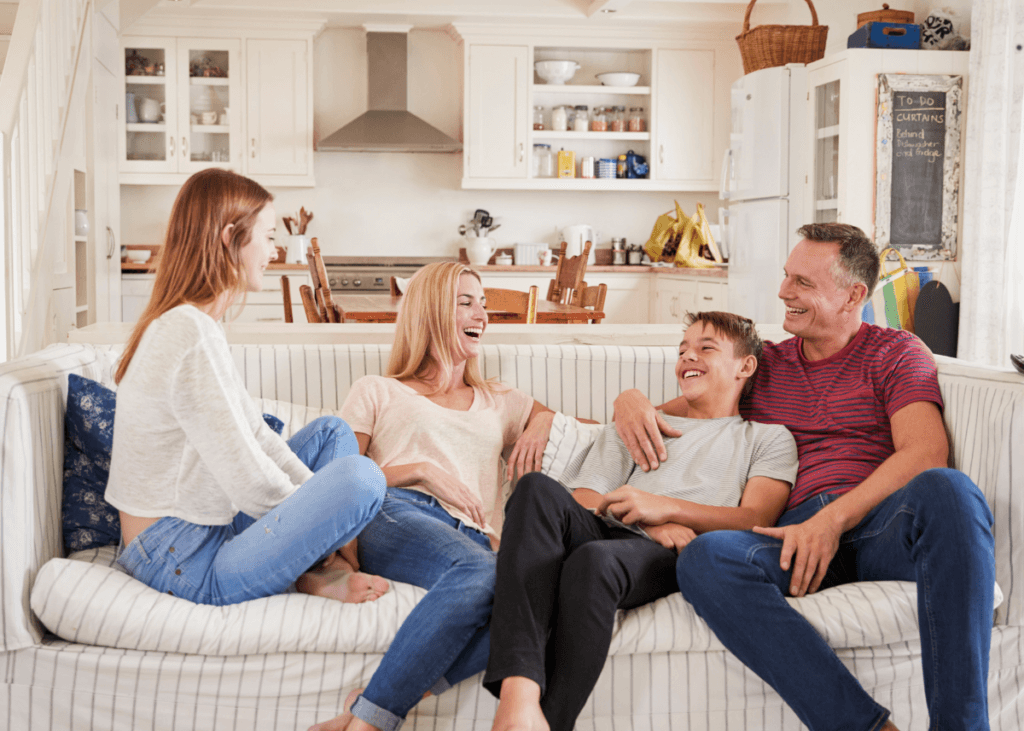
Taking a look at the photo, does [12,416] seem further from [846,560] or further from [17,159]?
[17,159]

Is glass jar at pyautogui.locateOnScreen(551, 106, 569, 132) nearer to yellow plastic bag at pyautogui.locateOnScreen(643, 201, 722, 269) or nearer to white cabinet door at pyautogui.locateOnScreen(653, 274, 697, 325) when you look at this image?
yellow plastic bag at pyautogui.locateOnScreen(643, 201, 722, 269)

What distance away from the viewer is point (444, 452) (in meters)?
1.92

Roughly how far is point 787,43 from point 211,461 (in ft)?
12.1

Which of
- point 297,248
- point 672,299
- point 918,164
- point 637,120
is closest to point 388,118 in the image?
point 297,248

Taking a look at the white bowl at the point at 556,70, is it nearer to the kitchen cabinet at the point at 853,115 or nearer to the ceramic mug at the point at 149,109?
the kitchen cabinet at the point at 853,115

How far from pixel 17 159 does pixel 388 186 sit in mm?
3410

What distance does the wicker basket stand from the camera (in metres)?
4.31

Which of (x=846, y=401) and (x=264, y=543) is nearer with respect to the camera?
(x=264, y=543)

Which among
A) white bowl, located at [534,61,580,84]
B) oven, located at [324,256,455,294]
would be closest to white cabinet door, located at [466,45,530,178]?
white bowl, located at [534,61,580,84]

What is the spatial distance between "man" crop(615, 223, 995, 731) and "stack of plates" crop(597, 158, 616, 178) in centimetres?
429

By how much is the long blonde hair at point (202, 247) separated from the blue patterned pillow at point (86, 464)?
0.20m

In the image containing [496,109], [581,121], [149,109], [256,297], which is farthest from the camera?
[581,121]

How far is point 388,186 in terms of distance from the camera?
6406 millimetres

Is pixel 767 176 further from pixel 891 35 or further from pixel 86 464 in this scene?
pixel 86 464
